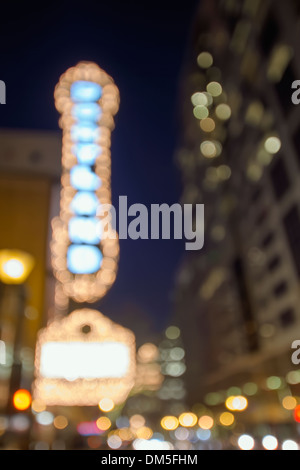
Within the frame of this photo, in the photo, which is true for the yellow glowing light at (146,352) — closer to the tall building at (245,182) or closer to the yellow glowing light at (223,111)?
the tall building at (245,182)

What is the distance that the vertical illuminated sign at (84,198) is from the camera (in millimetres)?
16188

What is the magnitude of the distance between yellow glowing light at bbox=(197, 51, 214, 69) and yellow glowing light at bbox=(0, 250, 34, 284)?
68.7m

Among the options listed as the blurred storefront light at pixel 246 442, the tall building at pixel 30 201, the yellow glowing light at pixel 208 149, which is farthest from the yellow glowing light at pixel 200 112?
the blurred storefront light at pixel 246 442

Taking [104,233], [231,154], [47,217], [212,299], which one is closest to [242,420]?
[104,233]

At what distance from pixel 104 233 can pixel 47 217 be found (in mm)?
2832

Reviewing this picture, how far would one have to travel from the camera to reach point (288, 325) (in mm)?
39406

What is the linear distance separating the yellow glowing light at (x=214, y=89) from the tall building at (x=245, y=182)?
0.59ft

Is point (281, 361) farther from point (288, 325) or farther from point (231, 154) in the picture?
point (231, 154)

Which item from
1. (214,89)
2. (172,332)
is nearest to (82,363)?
(214,89)

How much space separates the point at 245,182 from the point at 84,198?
3897cm

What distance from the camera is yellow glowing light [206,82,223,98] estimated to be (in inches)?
2601

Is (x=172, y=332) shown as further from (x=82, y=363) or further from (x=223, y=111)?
(x=82, y=363)

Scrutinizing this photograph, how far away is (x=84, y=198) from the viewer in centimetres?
1672

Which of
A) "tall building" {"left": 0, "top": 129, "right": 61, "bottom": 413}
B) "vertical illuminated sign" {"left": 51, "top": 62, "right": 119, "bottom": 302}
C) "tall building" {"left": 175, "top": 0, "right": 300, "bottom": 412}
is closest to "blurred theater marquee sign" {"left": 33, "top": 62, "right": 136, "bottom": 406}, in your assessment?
"vertical illuminated sign" {"left": 51, "top": 62, "right": 119, "bottom": 302}
